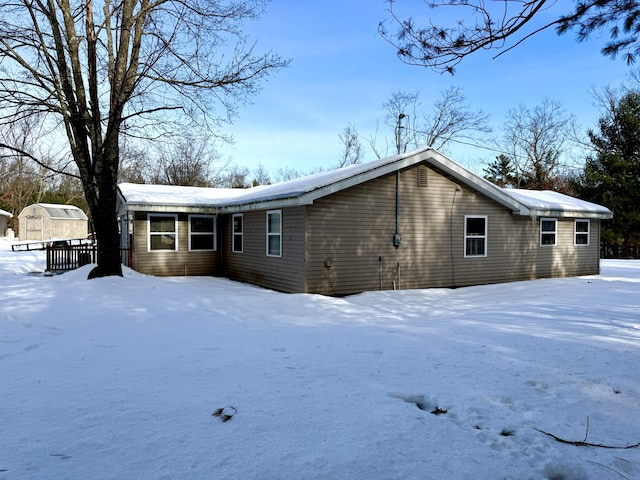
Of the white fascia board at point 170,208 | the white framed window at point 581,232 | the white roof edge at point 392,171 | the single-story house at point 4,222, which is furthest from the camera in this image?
the single-story house at point 4,222

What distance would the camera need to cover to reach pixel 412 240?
12.0 meters

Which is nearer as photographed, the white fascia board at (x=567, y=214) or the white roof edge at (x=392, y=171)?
the white roof edge at (x=392, y=171)

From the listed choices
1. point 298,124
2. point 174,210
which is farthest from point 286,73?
point 298,124

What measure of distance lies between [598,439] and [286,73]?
37.9ft

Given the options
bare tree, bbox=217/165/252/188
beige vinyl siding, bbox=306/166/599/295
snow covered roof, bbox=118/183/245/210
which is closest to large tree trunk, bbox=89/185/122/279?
snow covered roof, bbox=118/183/245/210

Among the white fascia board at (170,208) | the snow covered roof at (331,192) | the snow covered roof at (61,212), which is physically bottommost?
the white fascia board at (170,208)

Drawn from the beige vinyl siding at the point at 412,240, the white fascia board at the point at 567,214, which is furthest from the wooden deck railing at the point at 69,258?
the white fascia board at the point at 567,214

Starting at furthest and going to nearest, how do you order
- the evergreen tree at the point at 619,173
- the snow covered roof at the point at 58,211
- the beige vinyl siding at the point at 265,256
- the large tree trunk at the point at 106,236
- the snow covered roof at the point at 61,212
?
1. the snow covered roof at the point at 61,212
2. the snow covered roof at the point at 58,211
3. the evergreen tree at the point at 619,173
4. the large tree trunk at the point at 106,236
5. the beige vinyl siding at the point at 265,256

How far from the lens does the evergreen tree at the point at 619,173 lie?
1012 inches

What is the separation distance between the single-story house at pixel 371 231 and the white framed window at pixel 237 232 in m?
0.03

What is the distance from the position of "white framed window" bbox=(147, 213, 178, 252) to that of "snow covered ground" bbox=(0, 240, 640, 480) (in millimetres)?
6645

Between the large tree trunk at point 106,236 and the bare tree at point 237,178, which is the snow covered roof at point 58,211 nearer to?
the bare tree at point 237,178

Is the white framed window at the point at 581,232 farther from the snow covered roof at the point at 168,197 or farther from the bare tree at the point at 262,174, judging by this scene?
the bare tree at the point at 262,174

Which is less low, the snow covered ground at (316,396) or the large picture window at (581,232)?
the large picture window at (581,232)
